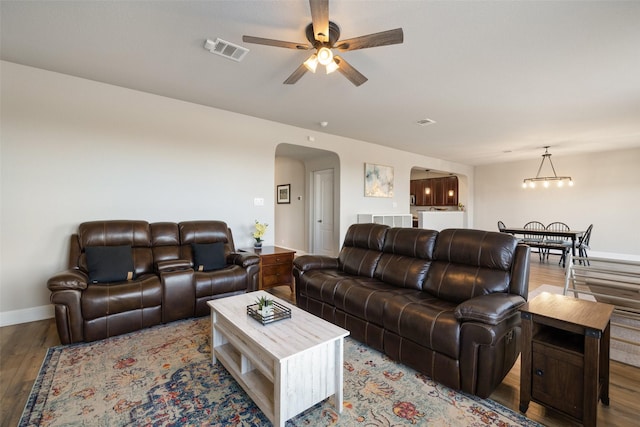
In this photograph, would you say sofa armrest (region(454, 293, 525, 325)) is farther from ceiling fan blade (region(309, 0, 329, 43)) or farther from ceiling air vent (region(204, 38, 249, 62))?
ceiling air vent (region(204, 38, 249, 62))

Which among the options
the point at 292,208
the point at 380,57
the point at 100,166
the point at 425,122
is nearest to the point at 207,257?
the point at 100,166

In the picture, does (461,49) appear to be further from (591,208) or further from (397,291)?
(591,208)

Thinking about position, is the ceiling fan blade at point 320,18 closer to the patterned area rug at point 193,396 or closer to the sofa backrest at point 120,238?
the patterned area rug at point 193,396

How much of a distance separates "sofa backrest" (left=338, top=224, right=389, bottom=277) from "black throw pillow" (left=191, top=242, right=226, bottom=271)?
4.86ft

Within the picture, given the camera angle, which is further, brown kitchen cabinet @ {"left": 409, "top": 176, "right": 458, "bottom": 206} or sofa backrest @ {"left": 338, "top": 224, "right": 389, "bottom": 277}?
brown kitchen cabinet @ {"left": 409, "top": 176, "right": 458, "bottom": 206}

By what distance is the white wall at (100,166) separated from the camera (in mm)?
2898

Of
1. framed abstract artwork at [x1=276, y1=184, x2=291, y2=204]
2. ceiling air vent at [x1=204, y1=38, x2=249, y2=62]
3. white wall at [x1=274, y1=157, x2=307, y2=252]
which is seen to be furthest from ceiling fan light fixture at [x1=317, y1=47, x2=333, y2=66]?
framed abstract artwork at [x1=276, y1=184, x2=291, y2=204]

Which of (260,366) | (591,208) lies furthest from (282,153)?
(591,208)

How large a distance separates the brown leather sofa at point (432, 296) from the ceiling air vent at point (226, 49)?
2200 millimetres

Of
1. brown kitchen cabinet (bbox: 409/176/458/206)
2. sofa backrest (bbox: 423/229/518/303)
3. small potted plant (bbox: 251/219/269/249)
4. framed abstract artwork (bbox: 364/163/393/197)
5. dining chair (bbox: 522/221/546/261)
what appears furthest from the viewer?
brown kitchen cabinet (bbox: 409/176/458/206)

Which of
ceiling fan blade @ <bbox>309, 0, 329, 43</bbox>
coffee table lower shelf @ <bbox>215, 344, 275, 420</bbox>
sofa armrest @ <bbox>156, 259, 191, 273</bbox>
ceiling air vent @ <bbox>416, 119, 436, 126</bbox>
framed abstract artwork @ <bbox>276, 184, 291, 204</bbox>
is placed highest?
ceiling air vent @ <bbox>416, 119, 436, 126</bbox>

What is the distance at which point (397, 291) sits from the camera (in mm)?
2596

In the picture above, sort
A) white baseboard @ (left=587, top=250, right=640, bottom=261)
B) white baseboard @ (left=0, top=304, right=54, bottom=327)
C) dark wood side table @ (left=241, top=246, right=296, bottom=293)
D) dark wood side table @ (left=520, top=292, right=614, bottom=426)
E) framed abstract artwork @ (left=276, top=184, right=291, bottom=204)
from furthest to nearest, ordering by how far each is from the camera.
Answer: framed abstract artwork @ (left=276, top=184, right=291, bottom=204)
white baseboard @ (left=587, top=250, right=640, bottom=261)
dark wood side table @ (left=241, top=246, right=296, bottom=293)
white baseboard @ (left=0, top=304, right=54, bottom=327)
dark wood side table @ (left=520, top=292, right=614, bottom=426)

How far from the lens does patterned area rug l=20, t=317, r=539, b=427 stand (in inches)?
65.1
